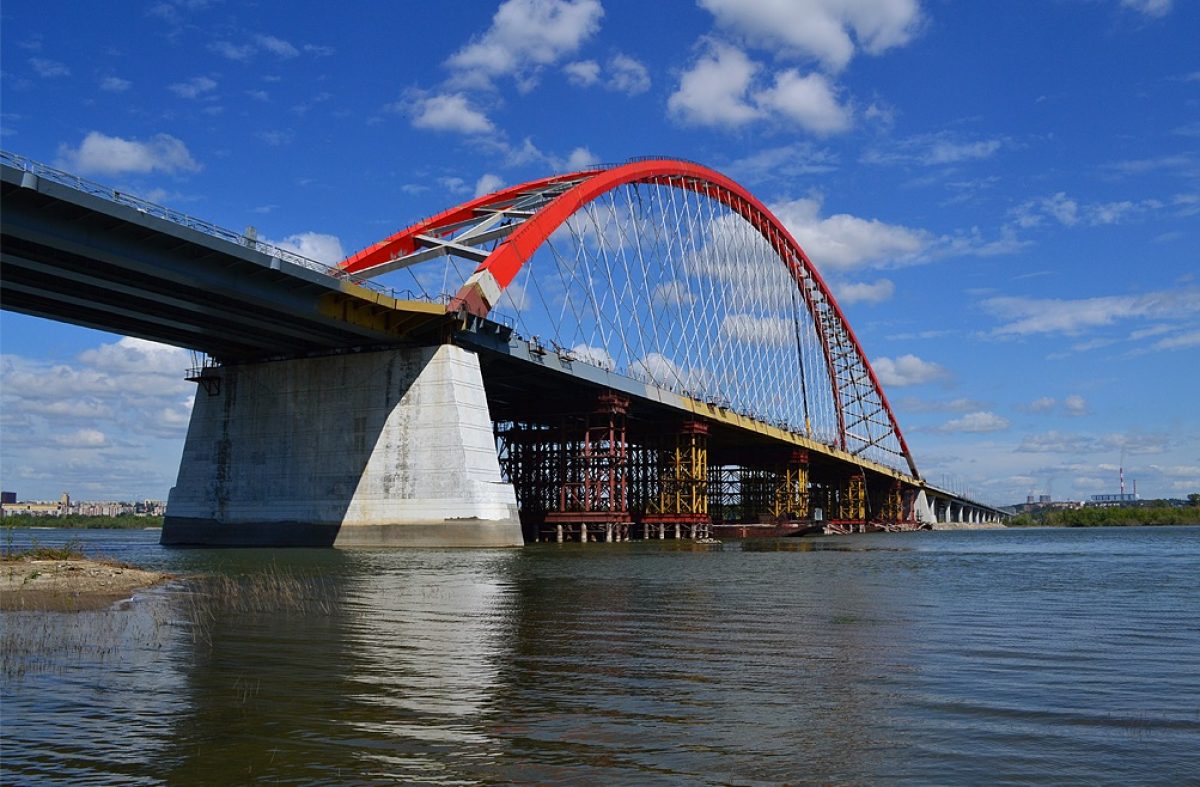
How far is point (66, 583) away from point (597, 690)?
55.1ft

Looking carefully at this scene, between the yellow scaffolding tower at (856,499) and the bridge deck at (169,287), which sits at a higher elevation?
the bridge deck at (169,287)

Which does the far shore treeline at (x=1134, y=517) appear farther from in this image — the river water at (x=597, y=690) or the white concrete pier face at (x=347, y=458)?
the river water at (x=597, y=690)

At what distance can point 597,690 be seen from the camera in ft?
35.9

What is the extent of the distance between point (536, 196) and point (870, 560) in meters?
35.8

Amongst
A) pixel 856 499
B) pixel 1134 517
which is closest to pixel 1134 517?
pixel 1134 517

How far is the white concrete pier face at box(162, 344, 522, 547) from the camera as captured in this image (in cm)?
4906

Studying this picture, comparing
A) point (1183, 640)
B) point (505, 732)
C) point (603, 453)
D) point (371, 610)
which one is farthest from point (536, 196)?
point (505, 732)

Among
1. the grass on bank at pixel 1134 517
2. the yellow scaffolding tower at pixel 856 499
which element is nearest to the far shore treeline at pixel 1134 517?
the grass on bank at pixel 1134 517

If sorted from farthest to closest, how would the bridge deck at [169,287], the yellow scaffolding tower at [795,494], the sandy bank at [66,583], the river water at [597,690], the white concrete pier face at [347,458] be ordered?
1. the yellow scaffolding tower at [795,494]
2. the white concrete pier face at [347,458]
3. the bridge deck at [169,287]
4. the sandy bank at [66,583]
5. the river water at [597,690]

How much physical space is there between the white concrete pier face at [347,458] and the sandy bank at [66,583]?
840 inches

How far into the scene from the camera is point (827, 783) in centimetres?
749

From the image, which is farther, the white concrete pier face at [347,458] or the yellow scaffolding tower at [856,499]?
the yellow scaffolding tower at [856,499]

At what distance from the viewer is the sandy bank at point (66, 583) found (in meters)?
19.0

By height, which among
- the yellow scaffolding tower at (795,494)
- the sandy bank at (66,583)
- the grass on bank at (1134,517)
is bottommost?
the grass on bank at (1134,517)
